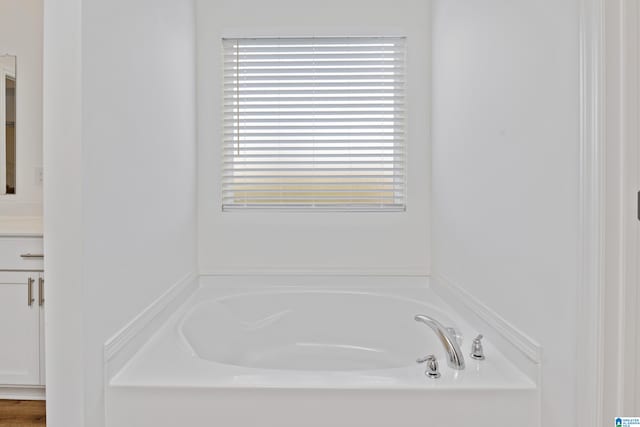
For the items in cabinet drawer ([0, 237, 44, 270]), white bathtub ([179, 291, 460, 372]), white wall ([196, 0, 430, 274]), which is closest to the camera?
cabinet drawer ([0, 237, 44, 270])

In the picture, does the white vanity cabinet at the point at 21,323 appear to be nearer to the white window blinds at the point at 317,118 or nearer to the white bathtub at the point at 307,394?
the white bathtub at the point at 307,394

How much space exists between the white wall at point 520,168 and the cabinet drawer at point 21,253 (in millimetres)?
2035

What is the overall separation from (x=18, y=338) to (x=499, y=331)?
2164 millimetres

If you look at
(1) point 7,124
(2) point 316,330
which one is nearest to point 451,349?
(2) point 316,330

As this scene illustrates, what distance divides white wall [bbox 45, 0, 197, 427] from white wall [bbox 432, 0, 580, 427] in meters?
1.36

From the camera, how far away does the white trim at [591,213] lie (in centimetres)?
114

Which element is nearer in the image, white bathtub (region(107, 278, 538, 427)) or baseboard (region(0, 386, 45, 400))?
white bathtub (region(107, 278, 538, 427))

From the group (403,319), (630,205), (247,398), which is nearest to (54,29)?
(247,398)

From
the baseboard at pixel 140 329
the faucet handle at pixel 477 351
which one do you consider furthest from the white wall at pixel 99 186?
the faucet handle at pixel 477 351

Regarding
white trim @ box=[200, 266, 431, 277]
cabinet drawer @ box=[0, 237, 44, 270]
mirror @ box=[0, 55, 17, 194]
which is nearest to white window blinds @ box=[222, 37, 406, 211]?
white trim @ box=[200, 266, 431, 277]

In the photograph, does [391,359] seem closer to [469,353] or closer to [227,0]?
[469,353]

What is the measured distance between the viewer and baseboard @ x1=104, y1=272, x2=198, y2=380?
1.49 meters

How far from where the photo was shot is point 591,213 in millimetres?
1157

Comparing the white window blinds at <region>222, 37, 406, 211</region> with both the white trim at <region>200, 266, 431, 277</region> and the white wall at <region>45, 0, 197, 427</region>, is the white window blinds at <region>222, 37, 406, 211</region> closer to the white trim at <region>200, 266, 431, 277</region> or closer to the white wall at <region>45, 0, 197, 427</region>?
the white trim at <region>200, 266, 431, 277</region>
